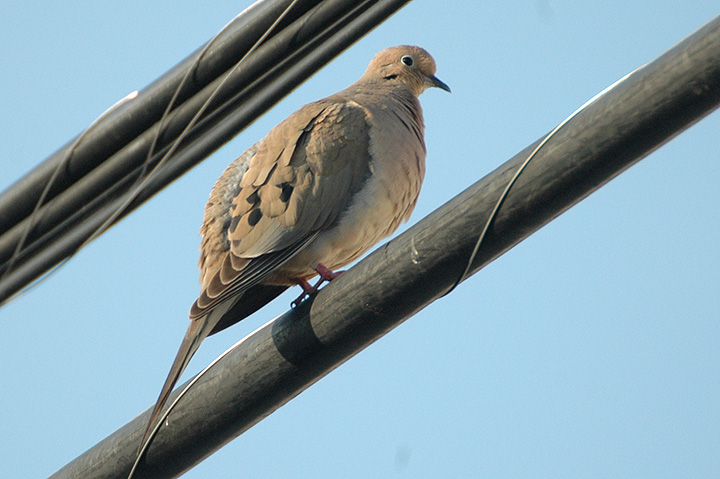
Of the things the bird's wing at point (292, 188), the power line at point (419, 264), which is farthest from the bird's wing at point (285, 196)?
the power line at point (419, 264)

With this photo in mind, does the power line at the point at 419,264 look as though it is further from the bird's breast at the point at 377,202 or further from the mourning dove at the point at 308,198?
the bird's breast at the point at 377,202

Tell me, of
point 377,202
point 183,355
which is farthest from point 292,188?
point 183,355

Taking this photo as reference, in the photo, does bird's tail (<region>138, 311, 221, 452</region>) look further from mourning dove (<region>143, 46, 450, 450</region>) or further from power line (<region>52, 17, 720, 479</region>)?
mourning dove (<region>143, 46, 450, 450</region>)

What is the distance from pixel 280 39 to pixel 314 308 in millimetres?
911

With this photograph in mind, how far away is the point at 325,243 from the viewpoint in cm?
356

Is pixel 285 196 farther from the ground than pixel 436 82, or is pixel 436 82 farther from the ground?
pixel 436 82

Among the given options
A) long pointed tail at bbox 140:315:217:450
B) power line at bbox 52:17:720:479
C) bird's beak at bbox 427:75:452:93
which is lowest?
power line at bbox 52:17:720:479

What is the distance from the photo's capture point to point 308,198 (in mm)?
3525

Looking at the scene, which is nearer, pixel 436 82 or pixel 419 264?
pixel 419 264

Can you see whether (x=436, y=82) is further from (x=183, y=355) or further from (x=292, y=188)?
(x=183, y=355)

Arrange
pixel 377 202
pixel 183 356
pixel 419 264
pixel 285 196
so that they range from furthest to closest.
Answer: pixel 377 202
pixel 285 196
pixel 183 356
pixel 419 264

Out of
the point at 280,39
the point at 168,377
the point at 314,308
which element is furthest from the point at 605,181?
the point at 168,377

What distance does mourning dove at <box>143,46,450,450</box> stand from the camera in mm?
3359

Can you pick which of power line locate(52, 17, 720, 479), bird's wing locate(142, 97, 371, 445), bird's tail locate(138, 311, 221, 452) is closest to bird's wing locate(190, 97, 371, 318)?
bird's wing locate(142, 97, 371, 445)
